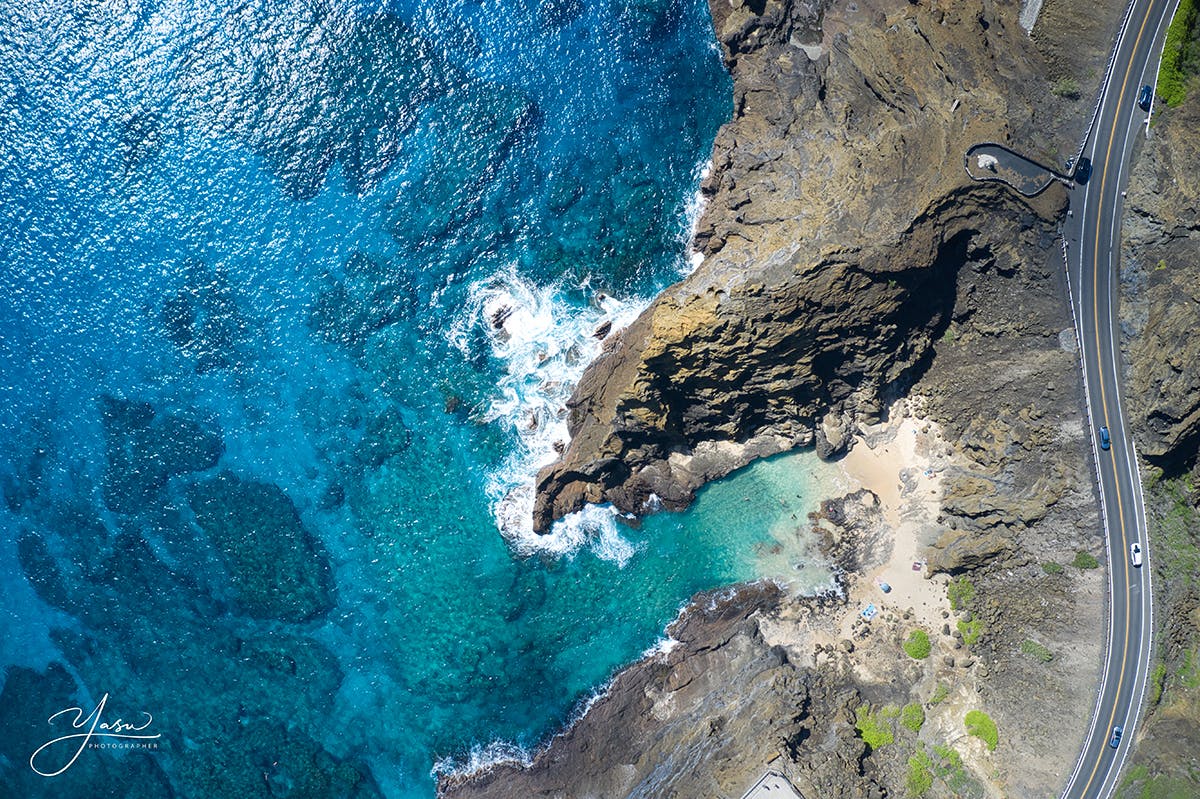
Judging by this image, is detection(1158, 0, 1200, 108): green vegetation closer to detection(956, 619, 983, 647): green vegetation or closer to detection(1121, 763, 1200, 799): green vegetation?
detection(956, 619, 983, 647): green vegetation

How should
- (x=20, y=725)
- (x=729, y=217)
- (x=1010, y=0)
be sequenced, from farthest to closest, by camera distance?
(x=20, y=725) < (x=729, y=217) < (x=1010, y=0)

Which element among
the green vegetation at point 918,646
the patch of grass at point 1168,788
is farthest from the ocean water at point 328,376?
the patch of grass at point 1168,788

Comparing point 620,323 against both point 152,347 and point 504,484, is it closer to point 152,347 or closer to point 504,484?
point 504,484

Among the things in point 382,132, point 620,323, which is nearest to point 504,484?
point 620,323

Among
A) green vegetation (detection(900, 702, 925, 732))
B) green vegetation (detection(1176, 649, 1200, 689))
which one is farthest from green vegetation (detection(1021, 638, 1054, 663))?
green vegetation (detection(900, 702, 925, 732))

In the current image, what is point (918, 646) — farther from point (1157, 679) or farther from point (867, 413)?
point (867, 413)

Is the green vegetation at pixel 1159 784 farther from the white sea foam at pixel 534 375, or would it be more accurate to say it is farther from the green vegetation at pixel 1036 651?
the white sea foam at pixel 534 375
